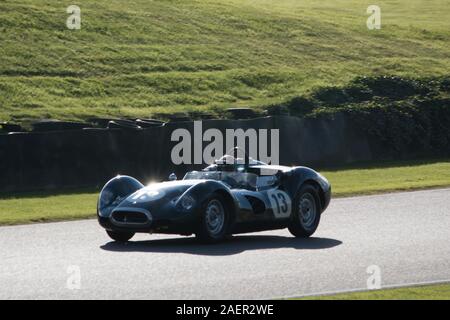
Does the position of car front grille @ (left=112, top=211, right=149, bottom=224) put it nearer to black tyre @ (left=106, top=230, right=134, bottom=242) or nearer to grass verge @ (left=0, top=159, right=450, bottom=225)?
black tyre @ (left=106, top=230, right=134, bottom=242)

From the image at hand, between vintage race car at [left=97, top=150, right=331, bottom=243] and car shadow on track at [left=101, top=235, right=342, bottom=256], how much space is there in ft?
0.56

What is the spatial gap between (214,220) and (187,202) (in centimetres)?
48

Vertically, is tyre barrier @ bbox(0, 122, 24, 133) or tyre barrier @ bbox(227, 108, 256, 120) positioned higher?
tyre barrier @ bbox(227, 108, 256, 120)

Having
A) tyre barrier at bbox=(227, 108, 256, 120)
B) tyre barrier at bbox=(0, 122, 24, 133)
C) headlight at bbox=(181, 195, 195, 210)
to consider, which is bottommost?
headlight at bbox=(181, 195, 195, 210)

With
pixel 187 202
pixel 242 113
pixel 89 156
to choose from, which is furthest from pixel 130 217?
pixel 242 113

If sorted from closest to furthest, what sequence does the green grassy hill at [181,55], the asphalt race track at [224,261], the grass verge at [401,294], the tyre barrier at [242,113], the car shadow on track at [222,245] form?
1. the grass verge at [401,294]
2. the asphalt race track at [224,261]
3. the car shadow on track at [222,245]
4. the tyre barrier at [242,113]
5. the green grassy hill at [181,55]

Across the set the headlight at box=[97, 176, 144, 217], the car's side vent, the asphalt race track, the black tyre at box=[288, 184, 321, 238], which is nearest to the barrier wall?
the asphalt race track

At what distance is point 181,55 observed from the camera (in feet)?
115

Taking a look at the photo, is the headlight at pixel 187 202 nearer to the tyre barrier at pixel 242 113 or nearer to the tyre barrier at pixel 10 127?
the tyre barrier at pixel 10 127

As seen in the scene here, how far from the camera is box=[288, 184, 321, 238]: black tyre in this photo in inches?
548

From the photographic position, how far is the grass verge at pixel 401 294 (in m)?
9.30

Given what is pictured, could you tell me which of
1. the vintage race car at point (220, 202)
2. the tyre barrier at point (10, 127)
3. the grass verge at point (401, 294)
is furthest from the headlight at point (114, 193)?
the tyre barrier at point (10, 127)

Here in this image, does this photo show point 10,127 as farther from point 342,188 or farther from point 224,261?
point 224,261
